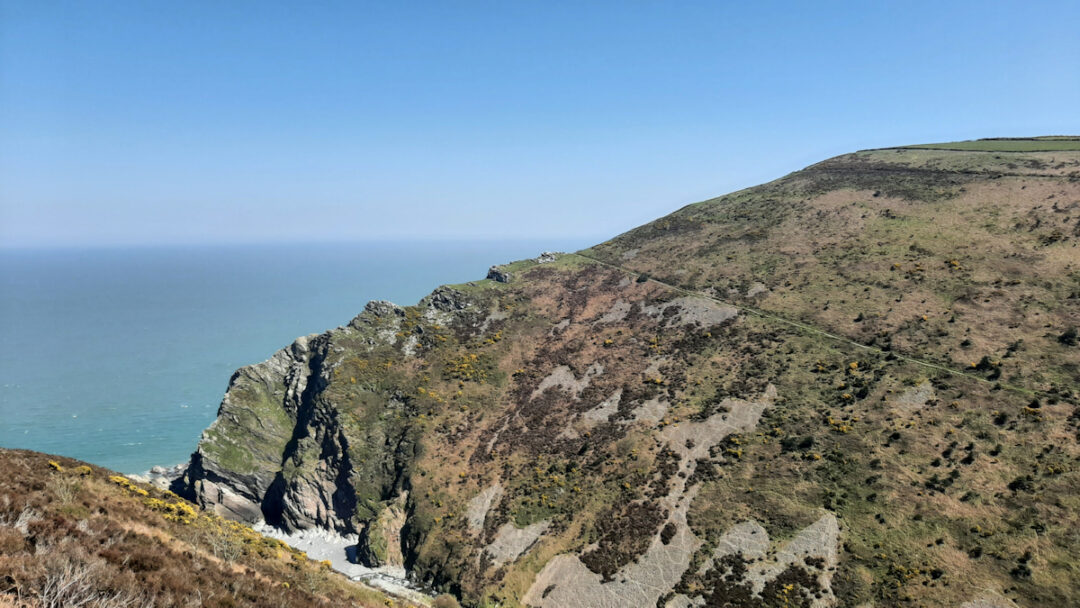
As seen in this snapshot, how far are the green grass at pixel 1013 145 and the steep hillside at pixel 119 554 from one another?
14636 cm

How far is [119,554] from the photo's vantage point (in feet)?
58.5

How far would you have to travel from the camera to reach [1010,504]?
3800cm

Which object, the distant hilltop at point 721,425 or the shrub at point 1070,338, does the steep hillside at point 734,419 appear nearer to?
the shrub at point 1070,338

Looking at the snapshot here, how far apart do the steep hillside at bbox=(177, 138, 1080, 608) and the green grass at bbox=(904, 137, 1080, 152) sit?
212 centimetres

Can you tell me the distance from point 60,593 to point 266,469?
227 feet

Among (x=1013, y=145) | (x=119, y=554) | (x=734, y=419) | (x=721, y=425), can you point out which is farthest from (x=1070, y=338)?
(x=1013, y=145)

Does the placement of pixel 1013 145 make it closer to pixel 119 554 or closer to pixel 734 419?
pixel 734 419

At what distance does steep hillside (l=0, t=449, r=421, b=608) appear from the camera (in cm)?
1395

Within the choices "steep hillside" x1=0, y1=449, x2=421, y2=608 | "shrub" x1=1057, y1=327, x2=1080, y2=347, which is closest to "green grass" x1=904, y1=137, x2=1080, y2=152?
"shrub" x1=1057, y1=327, x2=1080, y2=347

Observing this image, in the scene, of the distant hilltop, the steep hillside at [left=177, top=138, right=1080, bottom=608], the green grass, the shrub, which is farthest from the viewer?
the green grass

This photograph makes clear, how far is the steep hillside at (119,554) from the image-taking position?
14.0 meters

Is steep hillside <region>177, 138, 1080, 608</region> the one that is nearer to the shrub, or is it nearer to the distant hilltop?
the shrub

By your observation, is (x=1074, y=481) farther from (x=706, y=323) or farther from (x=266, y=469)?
(x=266, y=469)

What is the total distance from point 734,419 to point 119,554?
180 ft
